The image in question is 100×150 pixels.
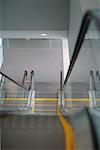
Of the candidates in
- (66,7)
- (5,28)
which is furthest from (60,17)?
(5,28)

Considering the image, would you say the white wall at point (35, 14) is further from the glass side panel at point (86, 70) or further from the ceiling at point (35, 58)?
the ceiling at point (35, 58)

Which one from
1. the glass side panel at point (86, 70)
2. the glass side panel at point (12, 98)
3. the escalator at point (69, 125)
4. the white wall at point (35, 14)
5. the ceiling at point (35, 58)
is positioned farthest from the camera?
the ceiling at point (35, 58)

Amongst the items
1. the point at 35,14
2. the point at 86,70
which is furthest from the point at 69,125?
the point at 35,14

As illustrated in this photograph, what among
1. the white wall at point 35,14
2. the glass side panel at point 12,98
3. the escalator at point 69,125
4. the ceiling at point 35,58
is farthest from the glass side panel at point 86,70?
the ceiling at point 35,58

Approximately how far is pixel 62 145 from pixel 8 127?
878mm

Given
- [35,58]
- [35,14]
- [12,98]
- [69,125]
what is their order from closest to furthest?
[69,125]
[12,98]
[35,14]
[35,58]

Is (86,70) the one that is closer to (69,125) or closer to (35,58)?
(69,125)

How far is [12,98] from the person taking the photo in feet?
23.3

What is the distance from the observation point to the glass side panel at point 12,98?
6218 millimetres

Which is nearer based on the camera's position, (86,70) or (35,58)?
(86,70)

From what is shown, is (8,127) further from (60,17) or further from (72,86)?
(60,17)

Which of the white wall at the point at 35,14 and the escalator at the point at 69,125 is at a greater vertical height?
the white wall at the point at 35,14

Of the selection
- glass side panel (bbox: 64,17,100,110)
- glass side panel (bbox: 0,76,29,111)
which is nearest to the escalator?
glass side panel (bbox: 64,17,100,110)

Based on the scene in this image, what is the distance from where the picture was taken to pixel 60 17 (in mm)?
8891
